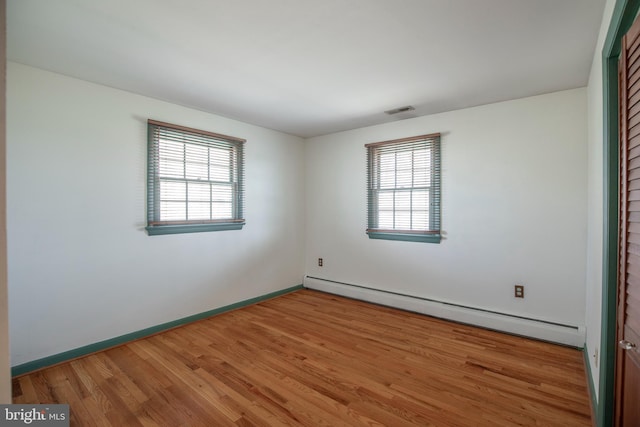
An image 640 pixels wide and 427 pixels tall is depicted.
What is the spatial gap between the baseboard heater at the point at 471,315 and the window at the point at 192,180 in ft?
6.19

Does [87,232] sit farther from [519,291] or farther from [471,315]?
[519,291]

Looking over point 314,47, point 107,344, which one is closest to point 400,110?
point 314,47

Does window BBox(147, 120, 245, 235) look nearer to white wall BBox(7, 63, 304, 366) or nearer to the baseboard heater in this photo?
white wall BBox(7, 63, 304, 366)

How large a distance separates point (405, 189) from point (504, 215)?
1.13m

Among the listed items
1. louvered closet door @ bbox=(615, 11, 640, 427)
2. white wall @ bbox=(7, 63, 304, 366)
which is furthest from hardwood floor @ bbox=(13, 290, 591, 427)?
louvered closet door @ bbox=(615, 11, 640, 427)

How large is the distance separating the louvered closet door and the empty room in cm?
2

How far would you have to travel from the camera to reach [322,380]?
2248 millimetres

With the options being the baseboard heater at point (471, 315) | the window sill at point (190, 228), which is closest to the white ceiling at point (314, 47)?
the window sill at point (190, 228)

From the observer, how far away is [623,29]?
1369 mm

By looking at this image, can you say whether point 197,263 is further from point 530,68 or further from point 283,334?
point 530,68

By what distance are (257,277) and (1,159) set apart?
319 cm

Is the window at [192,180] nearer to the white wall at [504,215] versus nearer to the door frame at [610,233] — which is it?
the white wall at [504,215]

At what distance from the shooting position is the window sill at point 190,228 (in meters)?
3.10

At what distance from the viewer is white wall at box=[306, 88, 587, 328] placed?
2812 mm
